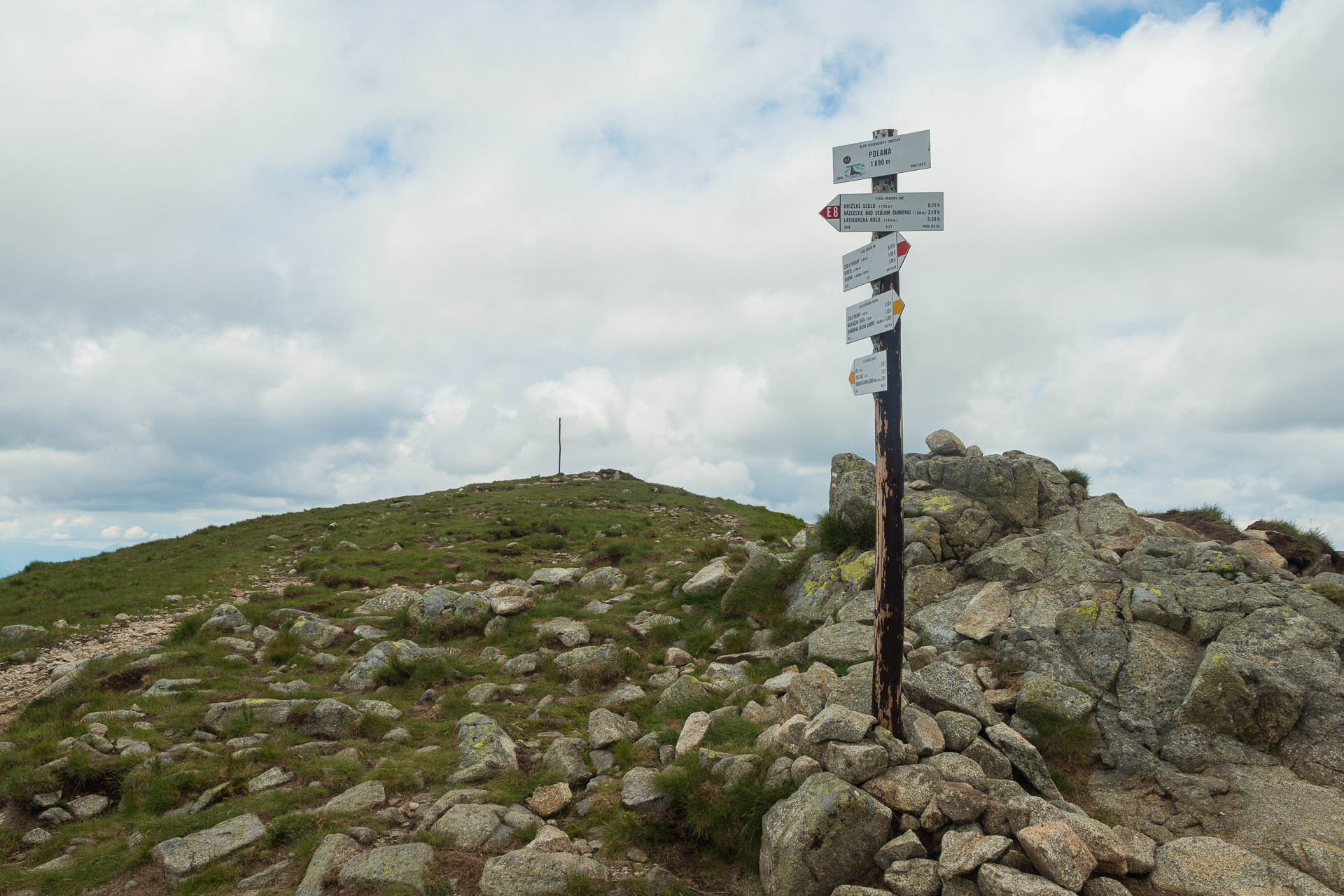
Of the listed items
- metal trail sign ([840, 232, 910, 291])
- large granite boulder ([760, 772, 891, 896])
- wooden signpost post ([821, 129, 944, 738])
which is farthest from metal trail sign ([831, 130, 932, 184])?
large granite boulder ([760, 772, 891, 896])


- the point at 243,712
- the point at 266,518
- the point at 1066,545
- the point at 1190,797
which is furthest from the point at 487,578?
the point at 266,518

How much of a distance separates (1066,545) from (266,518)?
4653cm

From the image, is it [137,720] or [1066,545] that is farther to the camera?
[1066,545]

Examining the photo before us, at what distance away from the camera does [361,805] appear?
9695 millimetres

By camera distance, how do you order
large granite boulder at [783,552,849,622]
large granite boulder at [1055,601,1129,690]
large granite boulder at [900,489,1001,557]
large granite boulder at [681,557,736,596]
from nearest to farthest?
large granite boulder at [1055,601,1129,690]
large granite boulder at [783,552,849,622]
large granite boulder at [900,489,1001,557]
large granite boulder at [681,557,736,596]

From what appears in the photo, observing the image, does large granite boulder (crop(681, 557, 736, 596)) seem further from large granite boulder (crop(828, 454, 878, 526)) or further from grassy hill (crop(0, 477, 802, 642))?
grassy hill (crop(0, 477, 802, 642))

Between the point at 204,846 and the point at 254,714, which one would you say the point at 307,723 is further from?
the point at 204,846

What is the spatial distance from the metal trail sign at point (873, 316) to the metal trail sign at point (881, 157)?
1819mm

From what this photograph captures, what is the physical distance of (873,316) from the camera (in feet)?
31.2

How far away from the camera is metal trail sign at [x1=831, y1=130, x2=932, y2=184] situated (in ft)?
31.7

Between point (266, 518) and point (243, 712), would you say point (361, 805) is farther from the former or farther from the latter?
point (266, 518)

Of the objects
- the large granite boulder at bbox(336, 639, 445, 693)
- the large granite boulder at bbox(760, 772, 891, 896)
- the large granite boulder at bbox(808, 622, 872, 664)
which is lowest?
the large granite boulder at bbox(760, 772, 891, 896)

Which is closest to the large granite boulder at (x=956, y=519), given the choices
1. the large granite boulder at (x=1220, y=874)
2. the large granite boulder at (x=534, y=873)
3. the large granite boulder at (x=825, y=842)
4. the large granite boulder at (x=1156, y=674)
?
the large granite boulder at (x=1156, y=674)

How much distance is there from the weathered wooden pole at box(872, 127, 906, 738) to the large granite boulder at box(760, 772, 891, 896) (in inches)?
75.8
